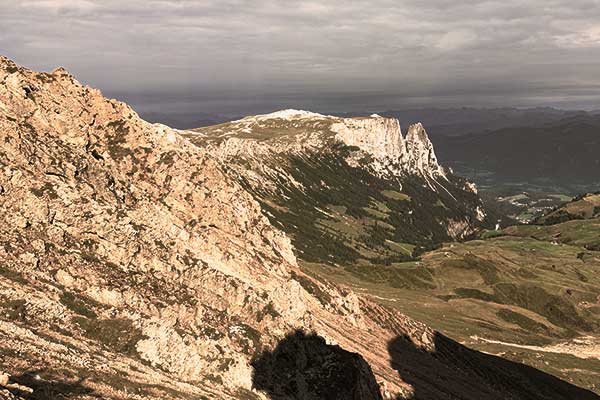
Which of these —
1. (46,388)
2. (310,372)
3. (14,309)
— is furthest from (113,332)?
(310,372)

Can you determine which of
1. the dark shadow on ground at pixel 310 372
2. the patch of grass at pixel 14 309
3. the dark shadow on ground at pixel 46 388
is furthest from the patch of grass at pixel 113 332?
the dark shadow on ground at pixel 310 372

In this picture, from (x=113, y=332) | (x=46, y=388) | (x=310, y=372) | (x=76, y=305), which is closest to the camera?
(x=46, y=388)

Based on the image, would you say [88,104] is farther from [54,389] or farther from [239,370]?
[54,389]

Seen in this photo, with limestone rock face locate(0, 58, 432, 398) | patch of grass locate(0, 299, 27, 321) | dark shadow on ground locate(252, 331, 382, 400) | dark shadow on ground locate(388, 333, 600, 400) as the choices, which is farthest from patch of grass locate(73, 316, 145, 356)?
dark shadow on ground locate(388, 333, 600, 400)

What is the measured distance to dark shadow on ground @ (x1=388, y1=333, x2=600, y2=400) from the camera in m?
110

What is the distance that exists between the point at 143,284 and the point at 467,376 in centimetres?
11004

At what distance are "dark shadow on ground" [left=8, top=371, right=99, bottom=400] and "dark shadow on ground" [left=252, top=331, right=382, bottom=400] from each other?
94.1ft

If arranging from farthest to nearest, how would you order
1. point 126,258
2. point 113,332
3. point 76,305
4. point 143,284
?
point 126,258
point 143,284
point 76,305
point 113,332

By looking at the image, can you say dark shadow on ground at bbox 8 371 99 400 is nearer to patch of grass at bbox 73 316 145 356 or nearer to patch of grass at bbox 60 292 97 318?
patch of grass at bbox 73 316 145 356

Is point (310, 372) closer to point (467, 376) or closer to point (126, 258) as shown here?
point (126, 258)

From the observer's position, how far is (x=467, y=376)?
13688 cm

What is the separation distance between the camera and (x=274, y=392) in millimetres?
61844

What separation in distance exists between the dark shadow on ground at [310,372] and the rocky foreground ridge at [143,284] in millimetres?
246

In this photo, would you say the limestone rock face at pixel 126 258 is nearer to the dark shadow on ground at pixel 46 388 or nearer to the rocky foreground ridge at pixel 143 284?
the rocky foreground ridge at pixel 143 284
